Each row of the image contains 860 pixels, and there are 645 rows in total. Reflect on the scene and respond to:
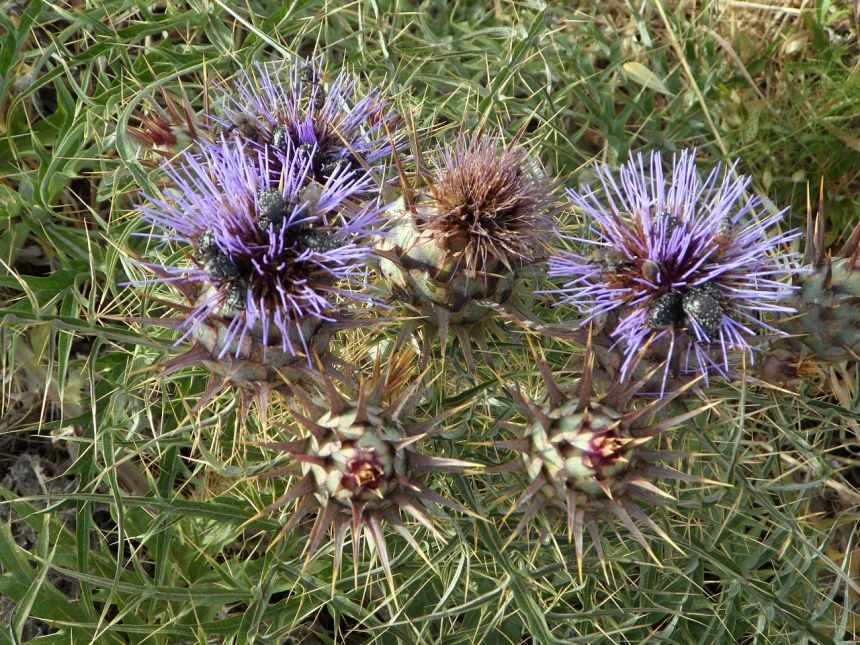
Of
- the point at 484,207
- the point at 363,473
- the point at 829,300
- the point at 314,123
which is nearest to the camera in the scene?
the point at 363,473

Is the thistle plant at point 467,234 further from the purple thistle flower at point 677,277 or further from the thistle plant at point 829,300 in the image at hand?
the thistle plant at point 829,300

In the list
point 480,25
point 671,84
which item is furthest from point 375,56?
point 671,84

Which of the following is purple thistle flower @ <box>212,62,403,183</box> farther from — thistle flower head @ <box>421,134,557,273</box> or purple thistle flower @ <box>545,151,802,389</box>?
purple thistle flower @ <box>545,151,802,389</box>

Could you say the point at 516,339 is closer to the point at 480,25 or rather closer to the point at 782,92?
the point at 480,25

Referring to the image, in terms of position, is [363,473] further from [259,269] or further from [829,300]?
[829,300]

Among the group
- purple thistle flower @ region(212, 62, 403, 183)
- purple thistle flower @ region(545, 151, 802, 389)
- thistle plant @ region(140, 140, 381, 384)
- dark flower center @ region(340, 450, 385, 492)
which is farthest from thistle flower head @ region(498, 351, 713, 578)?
purple thistle flower @ region(212, 62, 403, 183)

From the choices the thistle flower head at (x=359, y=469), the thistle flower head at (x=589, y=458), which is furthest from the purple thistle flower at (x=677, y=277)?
the thistle flower head at (x=359, y=469)

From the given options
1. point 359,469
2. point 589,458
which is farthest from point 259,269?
point 589,458
